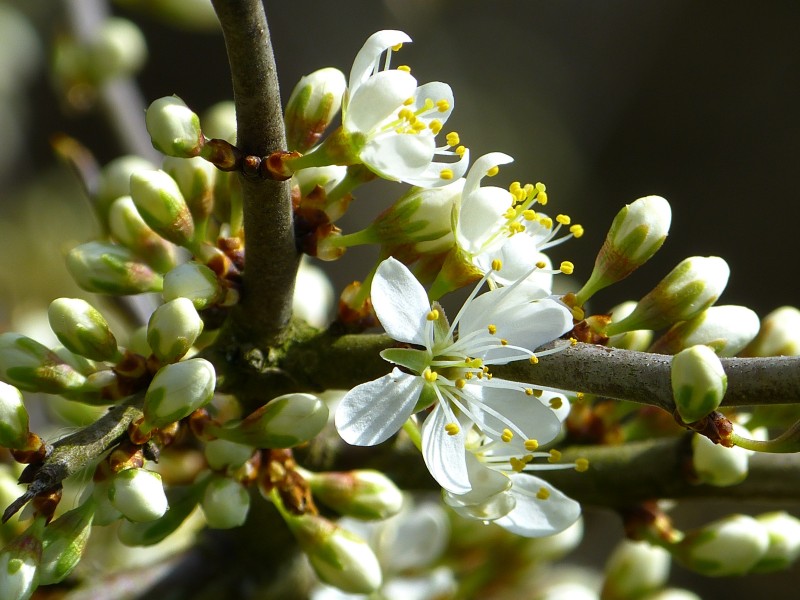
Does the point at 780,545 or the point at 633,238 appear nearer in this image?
the point at 633,238

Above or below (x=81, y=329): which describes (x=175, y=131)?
above

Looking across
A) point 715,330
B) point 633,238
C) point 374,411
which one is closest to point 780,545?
point 715,330

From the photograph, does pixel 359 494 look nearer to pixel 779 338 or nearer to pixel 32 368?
pixel 32 368

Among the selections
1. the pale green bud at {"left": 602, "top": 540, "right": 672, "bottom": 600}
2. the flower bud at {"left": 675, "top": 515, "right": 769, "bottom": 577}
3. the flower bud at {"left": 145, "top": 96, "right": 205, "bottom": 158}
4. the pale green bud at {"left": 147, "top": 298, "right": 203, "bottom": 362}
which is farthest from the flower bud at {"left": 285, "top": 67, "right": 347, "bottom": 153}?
the pale green bud at {"left": 602, "top": 540, "right": 672, "bottom": 600}

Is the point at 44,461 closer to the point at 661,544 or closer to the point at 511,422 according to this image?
the point at 511,422

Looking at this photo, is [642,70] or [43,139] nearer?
[43,139]

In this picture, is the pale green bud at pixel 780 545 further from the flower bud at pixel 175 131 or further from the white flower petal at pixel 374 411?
the flower bud at pixel 175 131

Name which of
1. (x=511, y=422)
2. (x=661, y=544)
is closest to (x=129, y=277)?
(x=511, y=422)

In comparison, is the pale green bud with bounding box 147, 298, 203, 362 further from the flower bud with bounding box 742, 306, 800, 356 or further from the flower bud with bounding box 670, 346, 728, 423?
the flower bud with bounding box 742, 306, 800, 356
